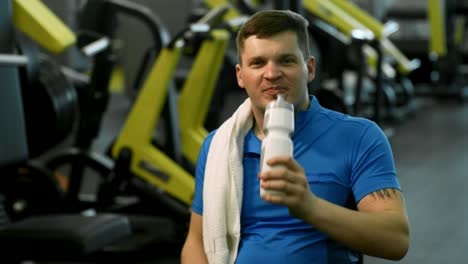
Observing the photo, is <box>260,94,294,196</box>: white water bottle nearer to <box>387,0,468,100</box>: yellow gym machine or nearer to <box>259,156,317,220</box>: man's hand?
<box>259,156,317,220</box>: man's hand

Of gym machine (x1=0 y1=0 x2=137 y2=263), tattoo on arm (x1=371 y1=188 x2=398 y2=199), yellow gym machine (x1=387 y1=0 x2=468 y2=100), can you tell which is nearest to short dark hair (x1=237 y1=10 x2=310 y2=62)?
tattoo on arm (x1=371 y1=188 x2=398 y2=199)

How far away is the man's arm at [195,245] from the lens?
2.00m

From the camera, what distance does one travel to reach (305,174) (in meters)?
1.75

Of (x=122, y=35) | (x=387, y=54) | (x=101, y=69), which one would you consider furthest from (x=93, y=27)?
(x=387, y=54)

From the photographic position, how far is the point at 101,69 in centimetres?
480

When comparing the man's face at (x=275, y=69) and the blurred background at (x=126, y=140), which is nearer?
the man's face at (x=275, y=69)

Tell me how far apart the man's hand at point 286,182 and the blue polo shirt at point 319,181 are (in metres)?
0.28

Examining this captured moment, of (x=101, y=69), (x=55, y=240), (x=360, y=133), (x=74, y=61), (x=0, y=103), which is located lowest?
(x=55, y=240)

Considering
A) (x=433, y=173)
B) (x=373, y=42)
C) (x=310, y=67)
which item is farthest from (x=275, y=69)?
(x=433, y=173)

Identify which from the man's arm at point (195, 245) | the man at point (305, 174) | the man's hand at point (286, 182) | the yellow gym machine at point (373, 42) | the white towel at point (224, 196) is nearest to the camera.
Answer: the man's hand at point (286, 182)

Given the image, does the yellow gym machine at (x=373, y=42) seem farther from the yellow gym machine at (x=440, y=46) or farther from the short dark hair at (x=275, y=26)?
the short dark hair at (x=275, y=26)

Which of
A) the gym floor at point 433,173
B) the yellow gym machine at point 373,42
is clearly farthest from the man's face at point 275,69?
the yellow gym machine at point 373,42

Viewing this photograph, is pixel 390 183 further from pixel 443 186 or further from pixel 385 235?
pixel 443 186

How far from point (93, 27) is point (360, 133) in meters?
3.16
